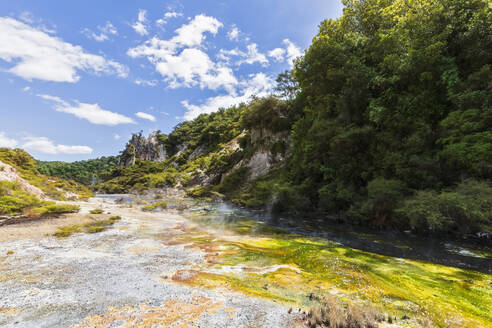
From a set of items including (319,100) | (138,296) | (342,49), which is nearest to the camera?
(138,296)

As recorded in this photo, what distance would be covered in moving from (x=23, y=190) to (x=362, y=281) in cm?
2042

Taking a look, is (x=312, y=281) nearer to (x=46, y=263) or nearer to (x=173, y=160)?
(x=46, y=263)

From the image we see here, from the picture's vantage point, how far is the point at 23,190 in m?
13.9

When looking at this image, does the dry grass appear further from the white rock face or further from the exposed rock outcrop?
the exposed rock outcrop

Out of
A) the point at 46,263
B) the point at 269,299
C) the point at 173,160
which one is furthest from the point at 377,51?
the point at 173,160

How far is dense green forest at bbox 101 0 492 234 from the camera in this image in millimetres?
9656

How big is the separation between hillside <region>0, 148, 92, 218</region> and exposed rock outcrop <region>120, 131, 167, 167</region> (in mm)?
80006

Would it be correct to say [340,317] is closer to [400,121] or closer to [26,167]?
[400,121]

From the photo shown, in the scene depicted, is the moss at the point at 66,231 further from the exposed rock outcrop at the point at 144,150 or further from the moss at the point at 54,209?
the exposed rock outcrop at the point at 144,150

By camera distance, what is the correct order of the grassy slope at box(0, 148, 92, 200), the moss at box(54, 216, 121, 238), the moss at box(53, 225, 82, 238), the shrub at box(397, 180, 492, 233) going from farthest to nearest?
the grassy slope at box(0, 148, 92, 200), the moss at box(54, 216, 121, 238), the moss at box(53, 225, 82, 238), the shrub at box(397, 180, 492, 233)

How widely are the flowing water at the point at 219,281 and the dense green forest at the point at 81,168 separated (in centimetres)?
10367

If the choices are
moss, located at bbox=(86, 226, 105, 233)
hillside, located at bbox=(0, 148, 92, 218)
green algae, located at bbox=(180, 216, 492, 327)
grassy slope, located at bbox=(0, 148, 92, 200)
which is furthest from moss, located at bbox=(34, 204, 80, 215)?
green algae, located at bbox=(180, 216, 492, 327)

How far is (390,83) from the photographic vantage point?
1431 cm

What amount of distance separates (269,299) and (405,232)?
11.8m
